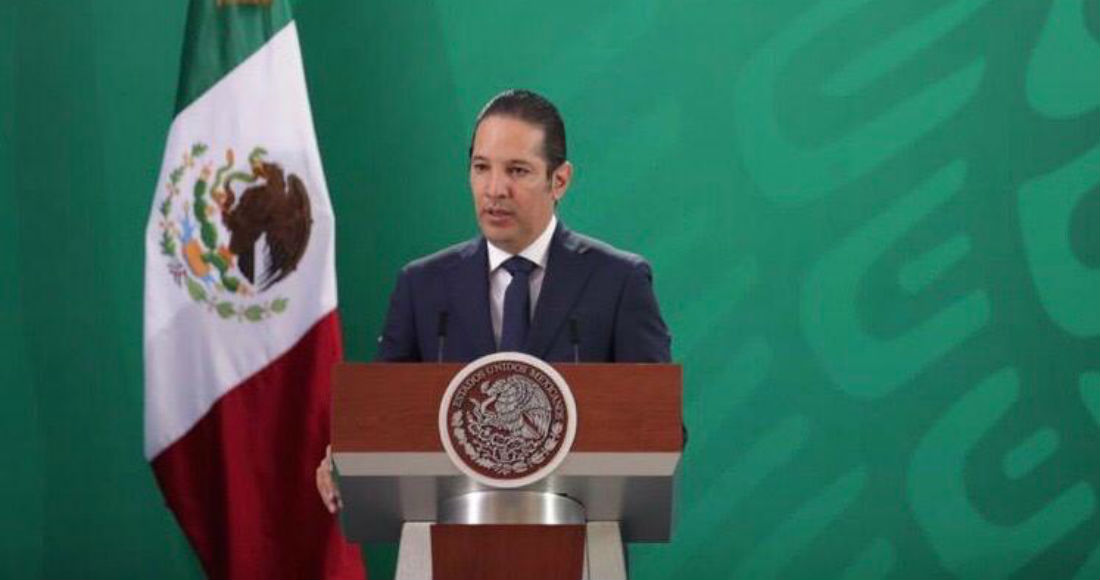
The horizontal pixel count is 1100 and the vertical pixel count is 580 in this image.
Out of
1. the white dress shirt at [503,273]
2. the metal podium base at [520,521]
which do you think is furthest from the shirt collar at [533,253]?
the metal podium base at [520,521]

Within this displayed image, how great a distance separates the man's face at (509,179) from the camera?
346 cm

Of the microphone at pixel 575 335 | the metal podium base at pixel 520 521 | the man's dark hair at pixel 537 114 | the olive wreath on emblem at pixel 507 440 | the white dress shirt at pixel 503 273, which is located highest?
the man's dark hair at pixel 537 114

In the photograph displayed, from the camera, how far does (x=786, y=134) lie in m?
5.00

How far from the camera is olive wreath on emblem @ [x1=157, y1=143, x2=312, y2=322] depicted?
14.8 ft

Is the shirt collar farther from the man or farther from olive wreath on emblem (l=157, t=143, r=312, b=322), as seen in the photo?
olive wreath on emblem (l=157, t=143, r=312, b=322)

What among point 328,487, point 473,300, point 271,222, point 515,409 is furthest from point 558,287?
point 271,222

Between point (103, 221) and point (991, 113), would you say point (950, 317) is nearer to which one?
point (991, 113)

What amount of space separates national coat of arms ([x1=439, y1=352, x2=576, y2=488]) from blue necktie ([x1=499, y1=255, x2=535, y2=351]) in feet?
2.36

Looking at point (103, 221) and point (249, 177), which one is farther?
→ point (103, 221)

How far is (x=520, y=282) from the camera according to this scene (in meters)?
3.48

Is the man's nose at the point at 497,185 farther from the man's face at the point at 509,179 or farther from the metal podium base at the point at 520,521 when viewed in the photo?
the metal podium base at the point at 520,521

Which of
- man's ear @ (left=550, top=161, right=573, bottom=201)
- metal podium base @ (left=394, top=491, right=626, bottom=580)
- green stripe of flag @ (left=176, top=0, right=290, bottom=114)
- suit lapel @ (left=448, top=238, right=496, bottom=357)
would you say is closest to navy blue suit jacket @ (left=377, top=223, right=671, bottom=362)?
suit lapel @ (left=448, top=238, right=496, bottom=357)

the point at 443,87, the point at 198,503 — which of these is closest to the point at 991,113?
the point at 443,87

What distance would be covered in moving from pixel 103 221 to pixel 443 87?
977 millimetres
